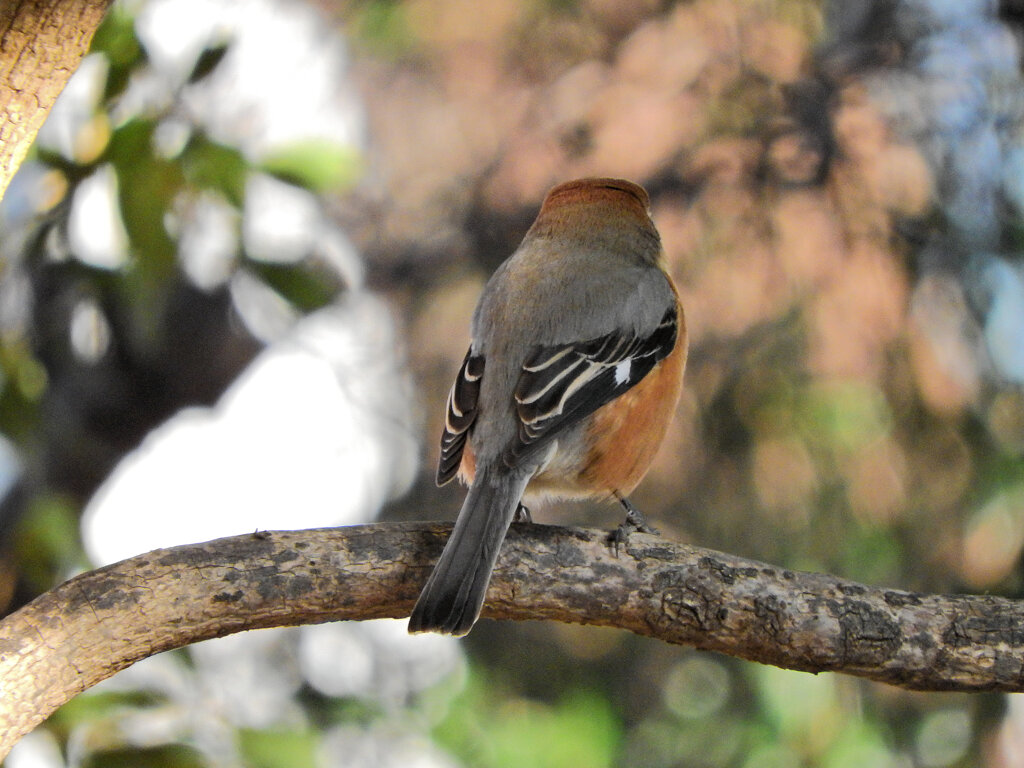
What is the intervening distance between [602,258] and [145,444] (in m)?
2.25

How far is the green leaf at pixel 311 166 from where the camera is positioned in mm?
3229

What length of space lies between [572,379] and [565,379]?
21 mm

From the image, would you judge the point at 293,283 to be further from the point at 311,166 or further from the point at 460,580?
the point at 460,580

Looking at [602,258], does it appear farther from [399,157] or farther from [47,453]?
[47,453]

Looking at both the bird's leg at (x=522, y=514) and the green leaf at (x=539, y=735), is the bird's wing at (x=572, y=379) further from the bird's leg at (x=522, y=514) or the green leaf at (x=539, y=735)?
the green leaf at (x=539, y=735)

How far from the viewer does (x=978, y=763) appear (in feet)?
12.9

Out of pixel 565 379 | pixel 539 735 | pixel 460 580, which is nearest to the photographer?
pixel 460 580

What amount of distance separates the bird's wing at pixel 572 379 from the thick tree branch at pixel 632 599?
358mm

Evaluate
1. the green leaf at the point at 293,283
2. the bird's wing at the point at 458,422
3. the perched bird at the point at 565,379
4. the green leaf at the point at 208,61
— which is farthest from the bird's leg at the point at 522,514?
the green leaf at the point at 208,61

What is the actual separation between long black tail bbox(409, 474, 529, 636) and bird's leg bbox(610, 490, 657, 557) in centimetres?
28

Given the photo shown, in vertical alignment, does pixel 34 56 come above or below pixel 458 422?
above

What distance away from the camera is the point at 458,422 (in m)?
3.28

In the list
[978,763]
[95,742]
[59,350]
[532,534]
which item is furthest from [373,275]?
[978,763]

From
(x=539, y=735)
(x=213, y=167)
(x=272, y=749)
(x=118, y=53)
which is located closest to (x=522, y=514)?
(x=272, y=749)
